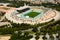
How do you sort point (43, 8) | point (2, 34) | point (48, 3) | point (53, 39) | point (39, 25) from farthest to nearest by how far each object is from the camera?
point (48, 3), point (43, 8), point (39, 25), point (2, 34), point (53, 39)

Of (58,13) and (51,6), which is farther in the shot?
(51,6)

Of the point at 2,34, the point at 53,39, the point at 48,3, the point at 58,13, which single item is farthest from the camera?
the point at 48,3

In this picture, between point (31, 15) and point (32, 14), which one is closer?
point (31, 15)

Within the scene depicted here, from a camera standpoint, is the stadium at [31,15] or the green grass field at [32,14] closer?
the stadium at [31,15]

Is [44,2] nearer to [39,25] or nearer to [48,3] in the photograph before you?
[48,3]

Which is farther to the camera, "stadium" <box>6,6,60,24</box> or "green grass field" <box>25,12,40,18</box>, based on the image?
"green grass field" <box>25,12,40,18</box>

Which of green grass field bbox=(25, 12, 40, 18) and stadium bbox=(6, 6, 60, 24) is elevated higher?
stadium bbox=(6, 6, 60, 24)

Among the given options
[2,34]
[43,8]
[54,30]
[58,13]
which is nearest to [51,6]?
[43,8]

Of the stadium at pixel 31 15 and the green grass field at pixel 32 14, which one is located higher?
the stadium at pixel 31 15
